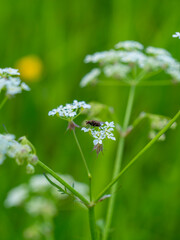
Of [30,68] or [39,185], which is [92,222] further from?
[30,68]

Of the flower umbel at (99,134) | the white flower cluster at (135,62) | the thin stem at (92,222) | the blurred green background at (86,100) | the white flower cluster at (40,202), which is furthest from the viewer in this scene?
the blurred green background at (86,100)

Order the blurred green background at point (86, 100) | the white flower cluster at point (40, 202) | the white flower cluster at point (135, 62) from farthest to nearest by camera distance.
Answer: the blurred green background at point (86, 100) → the white flower cluster at point (40, 202) → the white flower cluster at point (135, 62)

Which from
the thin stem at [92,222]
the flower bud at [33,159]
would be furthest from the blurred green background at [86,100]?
the flower bud at [33,159]

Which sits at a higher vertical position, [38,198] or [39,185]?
[39,185]

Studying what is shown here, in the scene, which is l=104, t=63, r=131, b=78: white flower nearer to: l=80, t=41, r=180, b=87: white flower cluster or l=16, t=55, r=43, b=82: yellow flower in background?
l=80, t=41, r=180, b=87: white flower cluster

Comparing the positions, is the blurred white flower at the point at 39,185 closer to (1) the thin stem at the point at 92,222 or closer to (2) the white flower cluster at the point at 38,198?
(2) the white flower cluster at the point at 38,198

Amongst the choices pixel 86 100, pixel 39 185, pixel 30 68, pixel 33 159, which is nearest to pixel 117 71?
pixel 39 185

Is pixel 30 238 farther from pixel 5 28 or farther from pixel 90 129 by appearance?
pixel 5 28

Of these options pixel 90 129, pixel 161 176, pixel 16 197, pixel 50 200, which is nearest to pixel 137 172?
pixel 161 176
